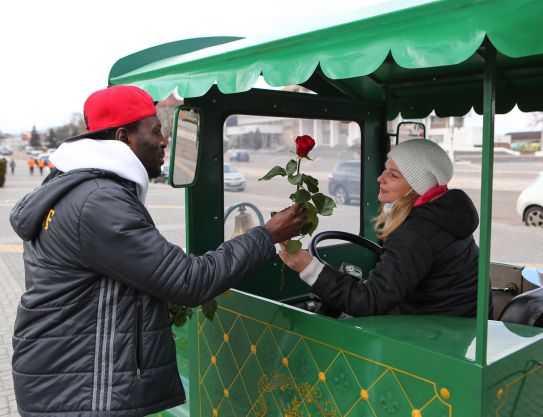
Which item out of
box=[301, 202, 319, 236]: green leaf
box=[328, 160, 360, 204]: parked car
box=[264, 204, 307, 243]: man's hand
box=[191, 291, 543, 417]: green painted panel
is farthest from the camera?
box=[328, 160, 360, 204]: parked car

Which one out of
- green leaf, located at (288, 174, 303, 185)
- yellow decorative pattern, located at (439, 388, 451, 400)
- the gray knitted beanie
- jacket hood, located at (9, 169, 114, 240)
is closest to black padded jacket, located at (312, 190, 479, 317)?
the gray knitted beanie

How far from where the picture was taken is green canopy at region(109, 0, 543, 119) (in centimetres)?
126

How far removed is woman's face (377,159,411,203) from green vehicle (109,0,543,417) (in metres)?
0.43

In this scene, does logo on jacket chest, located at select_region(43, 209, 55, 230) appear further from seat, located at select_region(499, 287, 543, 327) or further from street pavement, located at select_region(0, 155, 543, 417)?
seat, located at select_region(499, 287, 543, 327)

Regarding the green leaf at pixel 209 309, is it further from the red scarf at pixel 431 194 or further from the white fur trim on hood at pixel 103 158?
the red scarf at pixel 431 194

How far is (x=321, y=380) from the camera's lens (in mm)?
1870

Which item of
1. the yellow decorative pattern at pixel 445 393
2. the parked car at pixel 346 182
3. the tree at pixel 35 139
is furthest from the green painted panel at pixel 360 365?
the tree at pixel 35 139

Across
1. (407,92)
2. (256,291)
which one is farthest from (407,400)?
(407,92)

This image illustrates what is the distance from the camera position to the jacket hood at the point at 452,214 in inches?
79.0

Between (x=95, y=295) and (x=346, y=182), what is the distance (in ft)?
7.55

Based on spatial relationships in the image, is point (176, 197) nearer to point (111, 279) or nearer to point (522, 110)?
point (522, 110)

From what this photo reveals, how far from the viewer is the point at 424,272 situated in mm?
1989

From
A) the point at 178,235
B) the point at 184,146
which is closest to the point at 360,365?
the point at 184,146

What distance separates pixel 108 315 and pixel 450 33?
4.02ft
